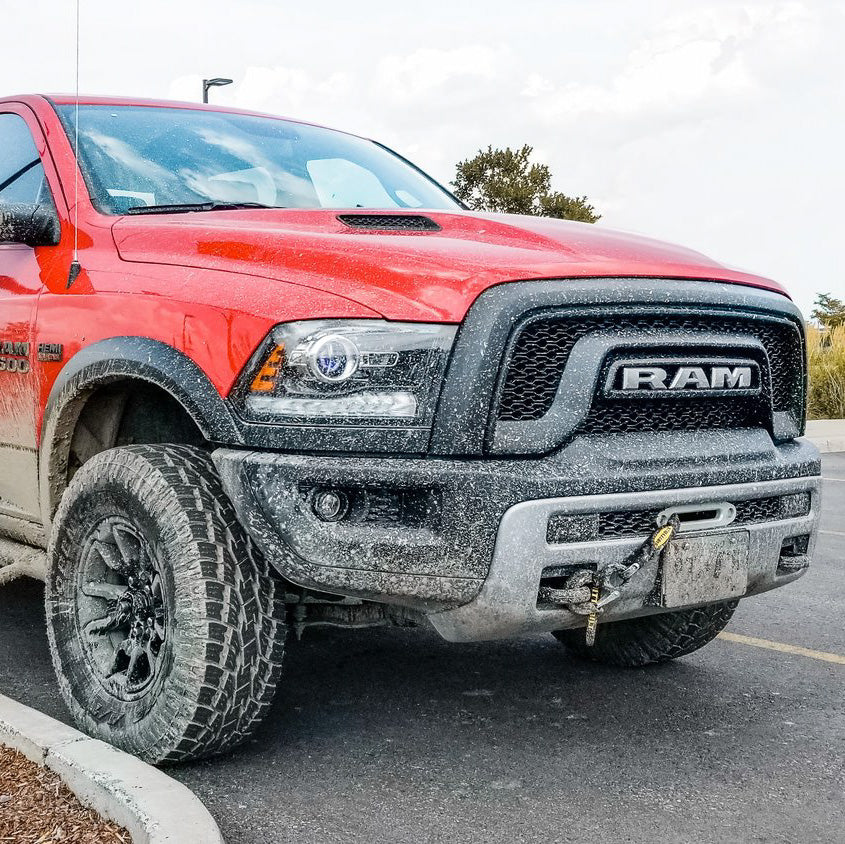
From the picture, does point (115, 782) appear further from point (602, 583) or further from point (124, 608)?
point (602, 583)

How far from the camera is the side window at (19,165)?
423 cm

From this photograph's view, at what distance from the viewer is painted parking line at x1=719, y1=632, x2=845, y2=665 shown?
464cm

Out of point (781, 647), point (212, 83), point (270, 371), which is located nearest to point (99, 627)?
point (270, 371)

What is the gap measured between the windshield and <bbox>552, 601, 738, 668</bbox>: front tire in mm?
1818

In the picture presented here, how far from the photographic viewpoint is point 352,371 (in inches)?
119

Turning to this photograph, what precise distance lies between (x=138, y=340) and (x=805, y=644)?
302cm

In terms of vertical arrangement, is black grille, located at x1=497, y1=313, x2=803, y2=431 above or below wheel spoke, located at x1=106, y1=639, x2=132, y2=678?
above

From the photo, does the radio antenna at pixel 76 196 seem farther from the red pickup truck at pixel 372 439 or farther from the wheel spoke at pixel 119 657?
the wheel spoke at pixel 119 657

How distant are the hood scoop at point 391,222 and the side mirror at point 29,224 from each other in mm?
1011

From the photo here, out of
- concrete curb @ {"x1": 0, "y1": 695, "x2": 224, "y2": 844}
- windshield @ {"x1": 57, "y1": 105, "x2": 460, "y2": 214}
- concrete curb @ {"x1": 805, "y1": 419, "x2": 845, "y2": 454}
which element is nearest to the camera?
concrete curb @ {"x1": 0, "y1": 695, "x2": 224, "y2": 844}

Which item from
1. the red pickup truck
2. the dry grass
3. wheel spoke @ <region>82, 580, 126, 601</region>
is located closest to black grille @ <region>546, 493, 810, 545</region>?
the red pickup truck

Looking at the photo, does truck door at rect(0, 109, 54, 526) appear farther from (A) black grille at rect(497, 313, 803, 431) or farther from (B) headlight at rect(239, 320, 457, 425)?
(A) black grille at rect(497, 313, 803, 431)

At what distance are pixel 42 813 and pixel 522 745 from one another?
1411 mm

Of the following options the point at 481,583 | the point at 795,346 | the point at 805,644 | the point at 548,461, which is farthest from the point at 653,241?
the point at 805,644
